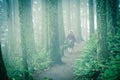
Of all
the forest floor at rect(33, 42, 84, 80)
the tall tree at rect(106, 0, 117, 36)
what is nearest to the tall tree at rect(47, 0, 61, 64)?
the forest floor at rect(33, 42, 84, 80)

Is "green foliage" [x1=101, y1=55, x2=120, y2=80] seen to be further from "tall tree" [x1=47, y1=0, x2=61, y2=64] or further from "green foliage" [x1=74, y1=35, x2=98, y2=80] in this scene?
"tall tree" [x1=47, y1=0, x2=61, y2=64]

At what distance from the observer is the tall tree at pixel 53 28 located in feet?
46.0

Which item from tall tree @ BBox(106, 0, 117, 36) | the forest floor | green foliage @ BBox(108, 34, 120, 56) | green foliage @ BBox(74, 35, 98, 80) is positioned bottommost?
the forest floor

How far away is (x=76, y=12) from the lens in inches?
1157

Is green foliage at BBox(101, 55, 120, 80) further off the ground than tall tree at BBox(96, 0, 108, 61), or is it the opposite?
tall tree at BBox(96, 0, 108, 61)

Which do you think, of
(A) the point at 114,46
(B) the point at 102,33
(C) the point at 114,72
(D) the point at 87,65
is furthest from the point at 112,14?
(C) the point at 114,72

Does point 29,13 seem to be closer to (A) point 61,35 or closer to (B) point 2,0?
(A) point 61,35

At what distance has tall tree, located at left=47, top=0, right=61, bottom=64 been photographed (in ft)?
46.0

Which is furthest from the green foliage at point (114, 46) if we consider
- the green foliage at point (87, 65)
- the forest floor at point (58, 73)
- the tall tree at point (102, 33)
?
the forest floor at point (58, 73)

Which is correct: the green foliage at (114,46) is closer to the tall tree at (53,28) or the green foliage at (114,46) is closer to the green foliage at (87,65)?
the green foliage at (87,65)

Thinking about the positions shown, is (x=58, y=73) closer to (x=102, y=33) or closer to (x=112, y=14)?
(x=102, y=33)

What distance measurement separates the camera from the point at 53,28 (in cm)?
1412

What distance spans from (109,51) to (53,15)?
547 cm

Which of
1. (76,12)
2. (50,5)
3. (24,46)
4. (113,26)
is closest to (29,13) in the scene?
(50,5)
